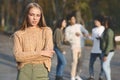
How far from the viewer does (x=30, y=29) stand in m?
4.89

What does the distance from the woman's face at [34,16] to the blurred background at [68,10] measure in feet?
84.2

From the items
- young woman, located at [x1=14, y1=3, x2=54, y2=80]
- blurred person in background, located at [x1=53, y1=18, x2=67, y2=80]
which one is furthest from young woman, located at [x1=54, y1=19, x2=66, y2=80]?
young woman, located at [x1=14, y1=3, x2=54, y2=80]

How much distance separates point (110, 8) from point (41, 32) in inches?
1891

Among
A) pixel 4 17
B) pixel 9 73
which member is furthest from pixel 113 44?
pixel 4 17

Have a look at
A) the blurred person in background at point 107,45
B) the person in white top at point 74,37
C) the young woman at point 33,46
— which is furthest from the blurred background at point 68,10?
the young woman at point 33,46

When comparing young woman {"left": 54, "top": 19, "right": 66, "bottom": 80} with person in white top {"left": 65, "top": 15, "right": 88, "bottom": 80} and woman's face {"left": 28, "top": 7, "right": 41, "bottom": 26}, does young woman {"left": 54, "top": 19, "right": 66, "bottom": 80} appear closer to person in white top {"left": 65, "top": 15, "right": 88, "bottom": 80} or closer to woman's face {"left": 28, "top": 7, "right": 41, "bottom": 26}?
person in white top {"left": 65, "top": 15, "right": 88, "bottom": 80}

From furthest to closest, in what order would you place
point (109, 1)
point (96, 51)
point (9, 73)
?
point (109, 1) → point (9, 73) → point (96, 51)

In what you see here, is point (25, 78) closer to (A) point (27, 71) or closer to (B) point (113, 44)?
(A) point (27, 71)

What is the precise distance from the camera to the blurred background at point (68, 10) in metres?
39.0

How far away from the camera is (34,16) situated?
4.83 m

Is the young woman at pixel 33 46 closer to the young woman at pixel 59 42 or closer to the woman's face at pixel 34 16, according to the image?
the woman's face at pixel 34 16

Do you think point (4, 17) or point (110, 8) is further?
point (4, 17)

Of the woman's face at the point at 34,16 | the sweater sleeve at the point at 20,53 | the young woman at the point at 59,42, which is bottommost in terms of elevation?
the young woman at the point at 59,42

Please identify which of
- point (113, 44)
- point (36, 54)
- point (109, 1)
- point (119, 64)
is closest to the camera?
point (36, 54)
